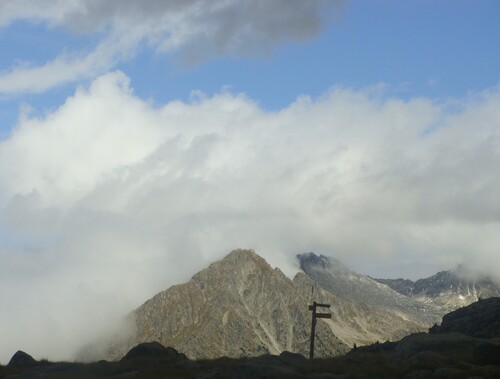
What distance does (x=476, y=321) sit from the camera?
182ft

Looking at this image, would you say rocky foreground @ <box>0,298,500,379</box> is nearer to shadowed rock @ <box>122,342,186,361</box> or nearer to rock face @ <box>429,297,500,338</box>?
shadowed rock @ <box>122,342,186,361</box>

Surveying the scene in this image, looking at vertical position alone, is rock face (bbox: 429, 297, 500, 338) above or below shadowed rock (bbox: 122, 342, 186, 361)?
above

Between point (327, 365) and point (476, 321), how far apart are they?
24833 millimetres

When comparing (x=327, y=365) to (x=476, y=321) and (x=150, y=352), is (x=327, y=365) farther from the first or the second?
(x=476, y=321)

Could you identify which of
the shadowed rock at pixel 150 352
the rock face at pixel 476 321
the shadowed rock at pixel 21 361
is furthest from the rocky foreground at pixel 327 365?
the rock face at pixel 476 321

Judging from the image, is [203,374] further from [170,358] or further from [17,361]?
[17,361]

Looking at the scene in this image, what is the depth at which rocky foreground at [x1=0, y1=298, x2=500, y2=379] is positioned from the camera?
31.0 metres

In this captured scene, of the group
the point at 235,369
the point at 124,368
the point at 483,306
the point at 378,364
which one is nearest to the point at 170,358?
the point at 124,368

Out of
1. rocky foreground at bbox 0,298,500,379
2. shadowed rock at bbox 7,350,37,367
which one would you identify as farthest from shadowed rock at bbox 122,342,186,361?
shadowed rock at bbox 7,350,37,367

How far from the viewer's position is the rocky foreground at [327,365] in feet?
102

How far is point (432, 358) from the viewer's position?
109ft

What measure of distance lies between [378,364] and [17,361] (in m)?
25.1

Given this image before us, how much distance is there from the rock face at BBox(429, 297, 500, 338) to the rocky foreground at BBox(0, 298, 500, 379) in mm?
14757

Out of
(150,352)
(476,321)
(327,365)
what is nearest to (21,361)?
(150,352)
